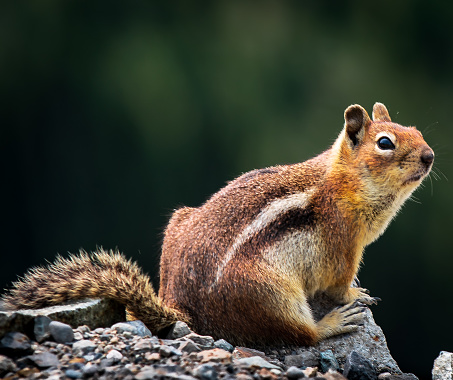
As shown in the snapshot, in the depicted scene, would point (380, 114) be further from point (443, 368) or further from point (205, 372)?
point (205, 372)

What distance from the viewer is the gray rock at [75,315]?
8.36 feet

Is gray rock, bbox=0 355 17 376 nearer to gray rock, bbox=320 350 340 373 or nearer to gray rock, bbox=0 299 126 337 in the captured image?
gray rock, bbox=0 299 126 337

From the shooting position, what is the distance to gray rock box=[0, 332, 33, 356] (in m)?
2.42

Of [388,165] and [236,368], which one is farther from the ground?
[388,165]

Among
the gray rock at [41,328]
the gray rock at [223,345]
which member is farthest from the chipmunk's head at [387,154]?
the gray rock at [41,328]

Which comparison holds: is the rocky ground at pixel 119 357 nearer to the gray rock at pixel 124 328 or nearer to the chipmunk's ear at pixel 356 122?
the gray rock at pixel 124 328

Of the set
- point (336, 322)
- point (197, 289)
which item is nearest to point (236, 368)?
point (197, 289)

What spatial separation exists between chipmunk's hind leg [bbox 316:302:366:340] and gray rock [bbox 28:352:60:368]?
1503 millimetres

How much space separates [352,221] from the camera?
11.2 ft

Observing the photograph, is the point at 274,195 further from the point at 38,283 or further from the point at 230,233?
the point at 38,283

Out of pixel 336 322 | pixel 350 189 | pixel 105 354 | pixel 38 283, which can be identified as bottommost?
pixel 336 322

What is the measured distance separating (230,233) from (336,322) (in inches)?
31.4

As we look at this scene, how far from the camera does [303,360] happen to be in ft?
10.2

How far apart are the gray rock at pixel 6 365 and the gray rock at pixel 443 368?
2.14 metres
